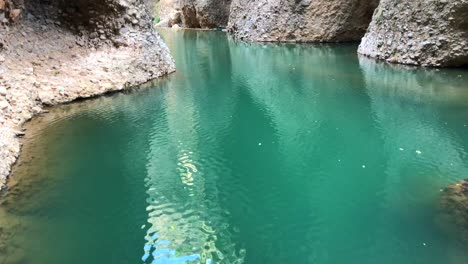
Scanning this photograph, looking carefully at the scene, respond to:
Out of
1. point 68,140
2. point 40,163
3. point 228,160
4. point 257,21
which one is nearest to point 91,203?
point 40,163

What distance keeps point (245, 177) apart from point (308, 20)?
17844 mm

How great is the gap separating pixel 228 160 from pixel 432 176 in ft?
10.6

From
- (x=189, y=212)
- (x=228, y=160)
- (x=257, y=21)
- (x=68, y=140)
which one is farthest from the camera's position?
(x=257, y=21)

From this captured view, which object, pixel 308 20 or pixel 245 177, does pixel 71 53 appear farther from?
pixel 308 20

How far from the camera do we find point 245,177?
6410 mm

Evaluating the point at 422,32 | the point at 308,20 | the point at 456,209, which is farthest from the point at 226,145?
the point at 308,20

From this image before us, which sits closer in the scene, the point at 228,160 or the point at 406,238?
the point at 406,238

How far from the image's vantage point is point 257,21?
25703 millimetres

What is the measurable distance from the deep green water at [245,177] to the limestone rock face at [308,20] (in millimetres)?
10296

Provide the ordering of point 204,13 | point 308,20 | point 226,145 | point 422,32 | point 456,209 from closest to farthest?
point 456,209
point 226,145
point 422,32
point 308,20
point 204,13

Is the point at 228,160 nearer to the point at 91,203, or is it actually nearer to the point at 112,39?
the point at 91,203

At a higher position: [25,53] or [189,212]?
[25,53]

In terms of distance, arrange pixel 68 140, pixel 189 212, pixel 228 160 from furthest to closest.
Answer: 1. pixel 68 140
2. pixel 228 160
3. pixel 189 212

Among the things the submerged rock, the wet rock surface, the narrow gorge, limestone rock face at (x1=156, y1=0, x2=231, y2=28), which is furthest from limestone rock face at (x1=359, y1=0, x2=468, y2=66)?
limestone rock face at (x1=156, y1=0, x2=231, y2=28)
